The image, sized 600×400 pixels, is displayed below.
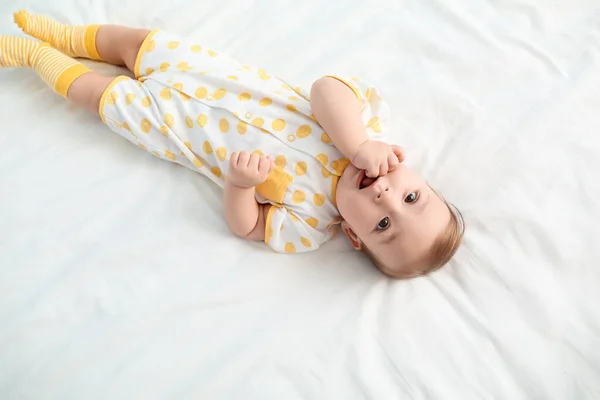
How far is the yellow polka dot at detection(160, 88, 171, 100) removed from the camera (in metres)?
1.21

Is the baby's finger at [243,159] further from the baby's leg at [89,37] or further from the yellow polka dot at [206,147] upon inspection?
the baby's leg at [89,37]

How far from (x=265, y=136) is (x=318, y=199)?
18cm

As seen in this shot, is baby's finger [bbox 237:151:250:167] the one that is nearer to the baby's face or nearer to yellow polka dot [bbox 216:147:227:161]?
yellow polka dot [bbox 216:147:227:161]

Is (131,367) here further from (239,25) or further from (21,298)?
(239,25)

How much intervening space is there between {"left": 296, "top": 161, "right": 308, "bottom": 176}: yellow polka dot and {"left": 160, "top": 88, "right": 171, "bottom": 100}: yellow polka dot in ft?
1.15

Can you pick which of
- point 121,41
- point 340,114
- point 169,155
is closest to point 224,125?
point 169,155

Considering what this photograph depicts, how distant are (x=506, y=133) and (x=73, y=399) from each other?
1.04 m

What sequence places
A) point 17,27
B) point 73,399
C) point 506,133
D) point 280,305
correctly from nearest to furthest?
point 73,399, point 280,305, point 506,133, point 17,27

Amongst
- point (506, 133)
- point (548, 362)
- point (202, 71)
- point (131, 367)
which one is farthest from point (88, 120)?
point (548, 362)

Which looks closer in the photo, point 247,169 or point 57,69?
point 247,169

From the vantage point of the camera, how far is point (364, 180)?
109 centimetres

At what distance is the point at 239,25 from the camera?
55.3 inches

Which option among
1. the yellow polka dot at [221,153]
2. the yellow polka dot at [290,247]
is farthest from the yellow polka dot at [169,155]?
the yellow polka dot at [290,247]

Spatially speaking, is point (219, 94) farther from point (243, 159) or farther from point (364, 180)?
point (364, 180)
